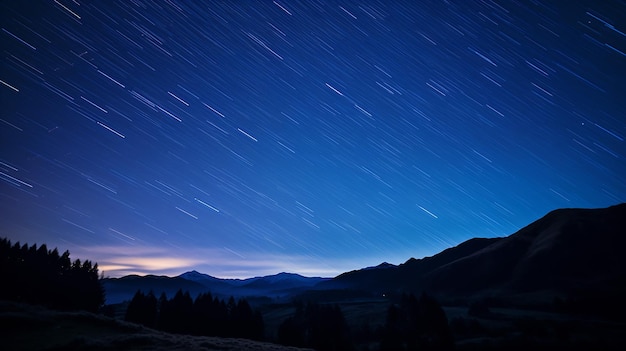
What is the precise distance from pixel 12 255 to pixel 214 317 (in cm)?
5264

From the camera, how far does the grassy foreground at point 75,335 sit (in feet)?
79.8

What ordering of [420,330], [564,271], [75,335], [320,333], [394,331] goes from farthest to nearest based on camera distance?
[564,271] → [420,330] → [394,331] → [320,333] → [75,335]

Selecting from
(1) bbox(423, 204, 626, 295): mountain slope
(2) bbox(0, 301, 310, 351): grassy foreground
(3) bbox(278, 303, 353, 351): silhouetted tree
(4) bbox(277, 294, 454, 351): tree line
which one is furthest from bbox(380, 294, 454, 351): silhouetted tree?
(1) bbox(423, 204, 626, 295): mountain slope

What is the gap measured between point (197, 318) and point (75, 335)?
116ft

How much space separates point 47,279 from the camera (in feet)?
222

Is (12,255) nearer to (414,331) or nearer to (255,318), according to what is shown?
(255,318)

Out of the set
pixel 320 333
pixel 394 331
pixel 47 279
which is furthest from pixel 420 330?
pixel 47 279

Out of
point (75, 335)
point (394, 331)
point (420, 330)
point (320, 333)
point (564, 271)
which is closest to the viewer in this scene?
point (75, 335)

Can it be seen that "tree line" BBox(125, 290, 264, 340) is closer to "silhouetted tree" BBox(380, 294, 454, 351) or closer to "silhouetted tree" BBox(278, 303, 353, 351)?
"silhouetted tree" BBox(278, 303, 353, 351)

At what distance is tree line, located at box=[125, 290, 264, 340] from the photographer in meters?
59.8

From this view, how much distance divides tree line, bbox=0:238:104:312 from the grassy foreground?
118 feet

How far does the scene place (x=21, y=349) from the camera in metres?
22.8

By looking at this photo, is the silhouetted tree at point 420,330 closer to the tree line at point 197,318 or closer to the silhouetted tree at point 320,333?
the silhouetted tree at point 320,333

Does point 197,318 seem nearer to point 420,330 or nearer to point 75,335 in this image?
point 75,335
